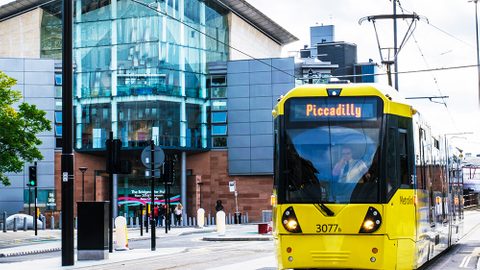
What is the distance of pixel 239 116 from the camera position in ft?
230

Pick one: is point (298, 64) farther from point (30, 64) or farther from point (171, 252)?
point (171, 252)

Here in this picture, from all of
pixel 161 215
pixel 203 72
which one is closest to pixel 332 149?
pixel 161 215

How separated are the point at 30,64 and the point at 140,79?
30.3ft

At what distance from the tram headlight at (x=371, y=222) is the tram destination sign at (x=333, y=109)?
1.54 meters

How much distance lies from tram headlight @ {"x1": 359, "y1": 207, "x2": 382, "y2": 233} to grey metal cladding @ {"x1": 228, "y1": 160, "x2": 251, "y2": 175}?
5588 cm

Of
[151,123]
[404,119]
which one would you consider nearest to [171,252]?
[404,119]

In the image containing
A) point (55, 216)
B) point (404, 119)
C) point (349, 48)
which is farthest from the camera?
point (349, 48)

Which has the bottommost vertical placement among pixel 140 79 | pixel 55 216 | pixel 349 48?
pixel 55 216

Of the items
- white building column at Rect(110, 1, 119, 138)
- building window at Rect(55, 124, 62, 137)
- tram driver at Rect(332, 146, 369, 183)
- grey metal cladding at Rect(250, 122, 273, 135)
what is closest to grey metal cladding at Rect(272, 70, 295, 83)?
grey metal cladding at Rect(250, 122, 273, 135)

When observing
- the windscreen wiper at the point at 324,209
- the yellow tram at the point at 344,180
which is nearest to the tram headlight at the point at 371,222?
the yellow tram at the point at 344,180

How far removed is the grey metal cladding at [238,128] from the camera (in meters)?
69.9

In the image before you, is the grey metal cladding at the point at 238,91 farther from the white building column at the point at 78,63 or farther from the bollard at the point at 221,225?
the bollard at the point at 221,225

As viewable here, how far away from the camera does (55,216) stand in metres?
63.4

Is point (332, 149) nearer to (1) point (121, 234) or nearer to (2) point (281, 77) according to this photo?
(1) point (121, 234)
